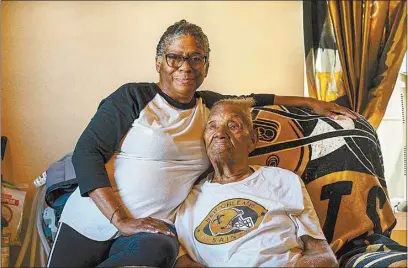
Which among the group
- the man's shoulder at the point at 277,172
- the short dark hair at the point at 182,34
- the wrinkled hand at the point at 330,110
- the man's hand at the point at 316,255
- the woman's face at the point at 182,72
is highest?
the short dark hair at the point at 182,34

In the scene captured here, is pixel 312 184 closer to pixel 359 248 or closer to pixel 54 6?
pixel 359 248

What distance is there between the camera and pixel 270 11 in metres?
1.82

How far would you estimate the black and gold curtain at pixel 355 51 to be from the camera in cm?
187

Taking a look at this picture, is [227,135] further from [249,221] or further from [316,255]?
[316,255]

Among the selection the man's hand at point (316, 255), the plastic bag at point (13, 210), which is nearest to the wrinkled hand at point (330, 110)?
the man's hand at point (316, 255)

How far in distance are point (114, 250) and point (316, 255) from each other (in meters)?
0.50

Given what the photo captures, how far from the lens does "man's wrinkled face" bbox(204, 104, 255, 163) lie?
1.35 m

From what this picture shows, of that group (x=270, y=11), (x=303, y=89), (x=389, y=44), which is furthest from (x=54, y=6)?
(x=389, y=44)

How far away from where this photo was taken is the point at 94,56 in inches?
67.4

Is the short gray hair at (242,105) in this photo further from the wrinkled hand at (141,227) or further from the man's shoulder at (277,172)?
the wrinkled hand at (141,227)

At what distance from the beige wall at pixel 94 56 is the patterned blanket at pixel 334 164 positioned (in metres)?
0.27

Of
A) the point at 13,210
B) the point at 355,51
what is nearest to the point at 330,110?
the point at 355,51

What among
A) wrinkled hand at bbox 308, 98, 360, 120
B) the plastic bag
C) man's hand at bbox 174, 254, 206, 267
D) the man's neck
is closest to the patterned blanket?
wrinkled hand at bbox 308, 98, 360, 120

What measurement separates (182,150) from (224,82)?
47 centimetres
